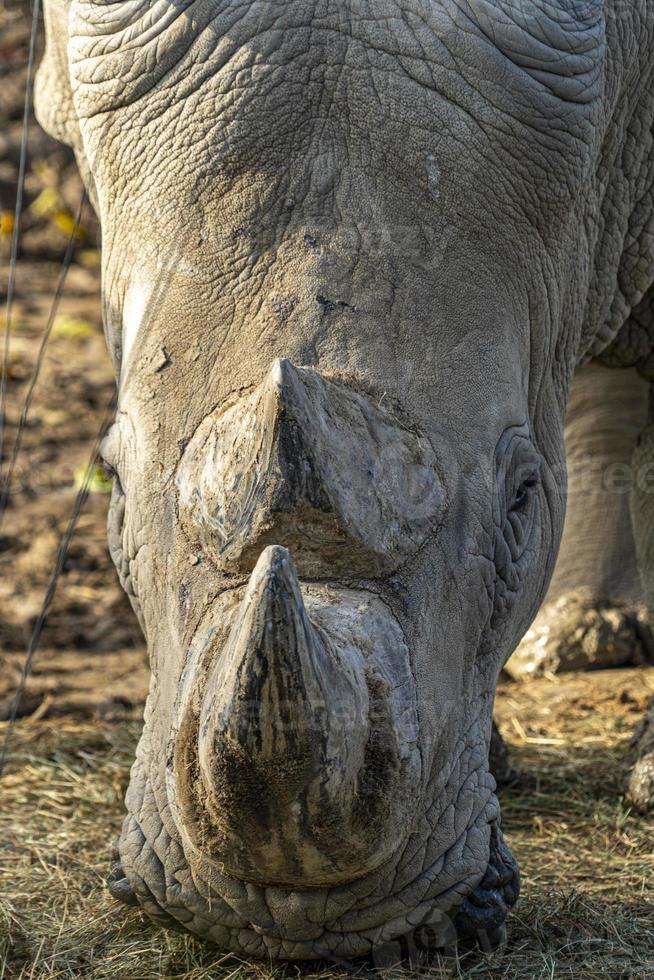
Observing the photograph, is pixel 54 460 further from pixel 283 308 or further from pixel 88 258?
pixel 283 308

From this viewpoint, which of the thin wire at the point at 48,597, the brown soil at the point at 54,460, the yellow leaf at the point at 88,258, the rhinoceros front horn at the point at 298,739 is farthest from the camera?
the yellow leaf at the point at 88,258

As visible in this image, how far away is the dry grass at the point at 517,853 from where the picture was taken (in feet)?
11.3

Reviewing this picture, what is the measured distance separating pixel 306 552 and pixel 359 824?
486 mm

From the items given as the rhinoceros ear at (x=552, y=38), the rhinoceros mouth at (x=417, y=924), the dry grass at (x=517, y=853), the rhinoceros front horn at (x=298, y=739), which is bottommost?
the dry grass at (x=517, y=853)

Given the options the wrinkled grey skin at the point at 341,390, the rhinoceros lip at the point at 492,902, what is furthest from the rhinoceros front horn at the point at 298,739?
the rhinoceros lip at the point at 492,902

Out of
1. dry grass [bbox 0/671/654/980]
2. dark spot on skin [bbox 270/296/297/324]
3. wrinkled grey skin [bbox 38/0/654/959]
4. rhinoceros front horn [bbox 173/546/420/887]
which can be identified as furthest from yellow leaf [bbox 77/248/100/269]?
rhinoceros front horn [bbox 173/546/420/887]

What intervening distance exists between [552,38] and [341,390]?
38.5 inches

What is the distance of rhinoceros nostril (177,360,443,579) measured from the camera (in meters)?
2.79

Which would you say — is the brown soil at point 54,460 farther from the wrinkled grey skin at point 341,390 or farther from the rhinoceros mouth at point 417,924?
the wrinkled grey skin at point 341,390

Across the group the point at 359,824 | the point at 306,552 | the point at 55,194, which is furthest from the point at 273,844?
the point at 55,194

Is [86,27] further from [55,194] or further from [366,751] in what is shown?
[55,194]

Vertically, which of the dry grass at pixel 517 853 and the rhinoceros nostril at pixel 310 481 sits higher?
the rhinoceros nostril at pixel 310 481

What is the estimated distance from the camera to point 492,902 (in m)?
3.34

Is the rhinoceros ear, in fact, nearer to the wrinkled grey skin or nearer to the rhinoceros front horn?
the wrinkled grey skin
